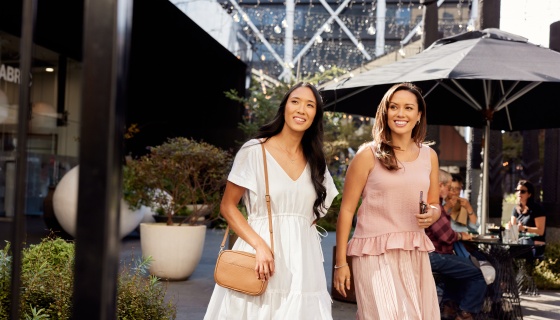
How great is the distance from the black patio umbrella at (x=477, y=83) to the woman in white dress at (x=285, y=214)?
245 centimetres

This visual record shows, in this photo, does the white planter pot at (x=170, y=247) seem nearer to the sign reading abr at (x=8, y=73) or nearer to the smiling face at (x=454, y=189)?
the smiling face at (x=454, y=189)

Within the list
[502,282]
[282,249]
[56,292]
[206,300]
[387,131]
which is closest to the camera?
[282,249]

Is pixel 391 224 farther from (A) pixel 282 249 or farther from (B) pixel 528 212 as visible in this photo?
(B) pixel 528 212

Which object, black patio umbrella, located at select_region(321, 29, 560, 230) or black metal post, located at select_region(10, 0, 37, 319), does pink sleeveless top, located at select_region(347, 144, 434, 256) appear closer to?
black patio umbrella, located at select_region(321, 29, 560, 230)

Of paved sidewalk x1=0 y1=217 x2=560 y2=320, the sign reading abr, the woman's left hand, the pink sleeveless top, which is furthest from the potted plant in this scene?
the sign reading abr

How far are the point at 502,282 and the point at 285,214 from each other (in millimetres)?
4478

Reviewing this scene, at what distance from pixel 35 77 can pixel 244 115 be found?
8.54 metres

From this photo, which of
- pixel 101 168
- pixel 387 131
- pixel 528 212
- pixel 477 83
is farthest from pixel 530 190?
pixel 101 168

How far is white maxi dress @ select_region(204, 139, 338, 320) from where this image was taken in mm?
3381

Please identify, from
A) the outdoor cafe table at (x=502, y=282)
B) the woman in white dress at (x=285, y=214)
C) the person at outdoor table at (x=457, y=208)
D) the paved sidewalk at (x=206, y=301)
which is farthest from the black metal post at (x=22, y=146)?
the person at outdoor table at (x=457, y=208)

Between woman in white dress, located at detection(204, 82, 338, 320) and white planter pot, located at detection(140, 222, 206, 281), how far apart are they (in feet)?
16.4

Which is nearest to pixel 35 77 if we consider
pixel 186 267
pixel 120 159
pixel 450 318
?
pixel 186 267

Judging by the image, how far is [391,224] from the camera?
3.77 meters

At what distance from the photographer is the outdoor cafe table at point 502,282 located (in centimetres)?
696
